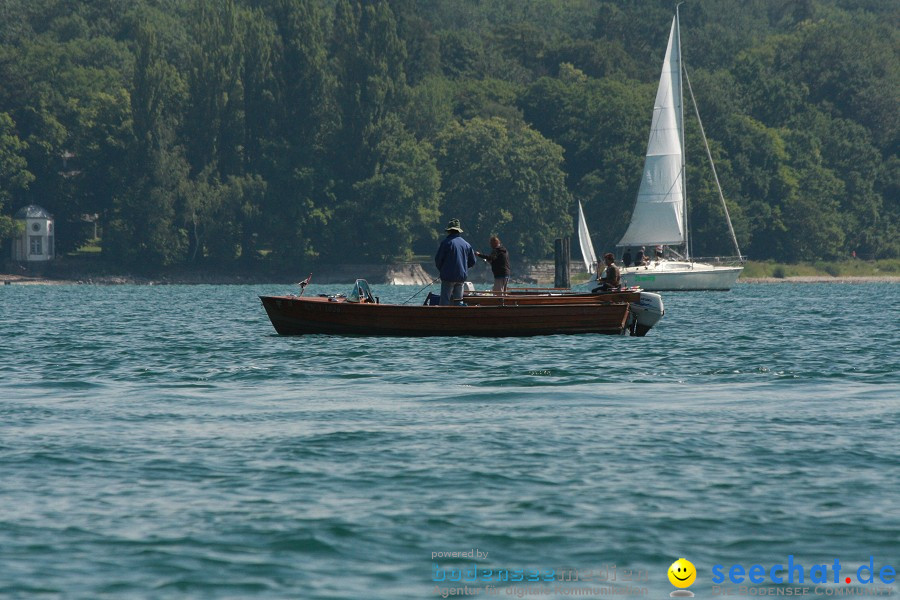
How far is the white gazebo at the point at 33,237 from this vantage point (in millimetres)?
108688

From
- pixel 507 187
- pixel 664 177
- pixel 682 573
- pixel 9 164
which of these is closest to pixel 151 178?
pixel 9 164

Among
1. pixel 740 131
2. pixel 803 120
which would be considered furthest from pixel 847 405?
pixel 803 120

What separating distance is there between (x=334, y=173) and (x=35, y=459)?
101m

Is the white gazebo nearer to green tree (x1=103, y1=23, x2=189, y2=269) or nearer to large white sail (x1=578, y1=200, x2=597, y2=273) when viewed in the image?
green tree (x1=103, y1=23, x2=189, y2=269)

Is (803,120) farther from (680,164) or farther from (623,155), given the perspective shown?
(680,164)

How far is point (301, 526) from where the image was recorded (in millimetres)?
11938

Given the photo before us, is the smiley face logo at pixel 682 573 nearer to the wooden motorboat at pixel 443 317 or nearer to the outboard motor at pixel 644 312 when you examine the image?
the wooden motorboat at pixel 443 317

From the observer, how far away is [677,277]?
7681 cm

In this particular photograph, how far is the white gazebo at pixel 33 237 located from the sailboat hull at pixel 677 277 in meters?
52.4

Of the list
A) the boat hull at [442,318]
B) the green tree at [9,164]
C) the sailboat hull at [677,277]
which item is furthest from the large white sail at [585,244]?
the boat hull at [442,318]

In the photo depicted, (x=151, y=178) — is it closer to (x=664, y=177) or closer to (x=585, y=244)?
(x=585, y=244)

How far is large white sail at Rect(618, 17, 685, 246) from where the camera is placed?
78.4 meters

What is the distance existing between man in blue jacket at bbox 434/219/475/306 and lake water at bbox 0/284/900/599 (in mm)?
4336

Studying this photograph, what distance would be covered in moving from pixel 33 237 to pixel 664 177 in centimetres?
5311
